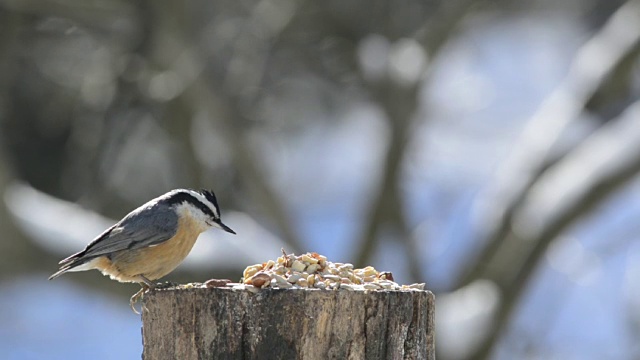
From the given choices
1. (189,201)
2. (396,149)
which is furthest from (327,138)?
(189,201)

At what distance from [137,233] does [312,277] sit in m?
1.05

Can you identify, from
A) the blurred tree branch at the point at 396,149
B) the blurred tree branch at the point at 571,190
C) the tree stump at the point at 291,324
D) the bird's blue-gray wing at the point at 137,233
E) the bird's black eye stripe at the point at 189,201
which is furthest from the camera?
the blurred tree branch at the point at 396,149

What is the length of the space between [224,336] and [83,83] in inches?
A: 244

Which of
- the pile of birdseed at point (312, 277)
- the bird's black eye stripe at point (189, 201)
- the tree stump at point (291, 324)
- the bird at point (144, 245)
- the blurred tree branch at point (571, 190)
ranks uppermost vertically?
the blurred tree branch at point (571, 190)

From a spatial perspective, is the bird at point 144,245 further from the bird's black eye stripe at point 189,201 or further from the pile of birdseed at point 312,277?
the pile of birdseed at point 312,277

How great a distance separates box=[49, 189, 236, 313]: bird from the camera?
3.49 meters

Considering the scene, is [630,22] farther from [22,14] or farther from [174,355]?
[174,355]

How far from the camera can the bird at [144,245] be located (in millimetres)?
3488

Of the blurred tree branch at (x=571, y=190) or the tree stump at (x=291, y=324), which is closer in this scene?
the tree stump at (x=291, y=324)

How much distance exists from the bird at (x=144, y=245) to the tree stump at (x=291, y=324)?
3.05 ft

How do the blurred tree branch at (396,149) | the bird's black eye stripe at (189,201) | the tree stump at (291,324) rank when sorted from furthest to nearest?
1. the blurred tree branch at (396,149)
2. the bird's black eye stripe at (189,201)
3. the tree stump at (291,324)

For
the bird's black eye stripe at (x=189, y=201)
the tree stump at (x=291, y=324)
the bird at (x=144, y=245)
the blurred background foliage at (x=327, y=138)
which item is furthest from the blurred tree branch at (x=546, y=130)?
the tree stump at (x=291, y=324)

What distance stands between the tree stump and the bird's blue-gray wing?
37.4 inches

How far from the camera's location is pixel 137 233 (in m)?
3.49
